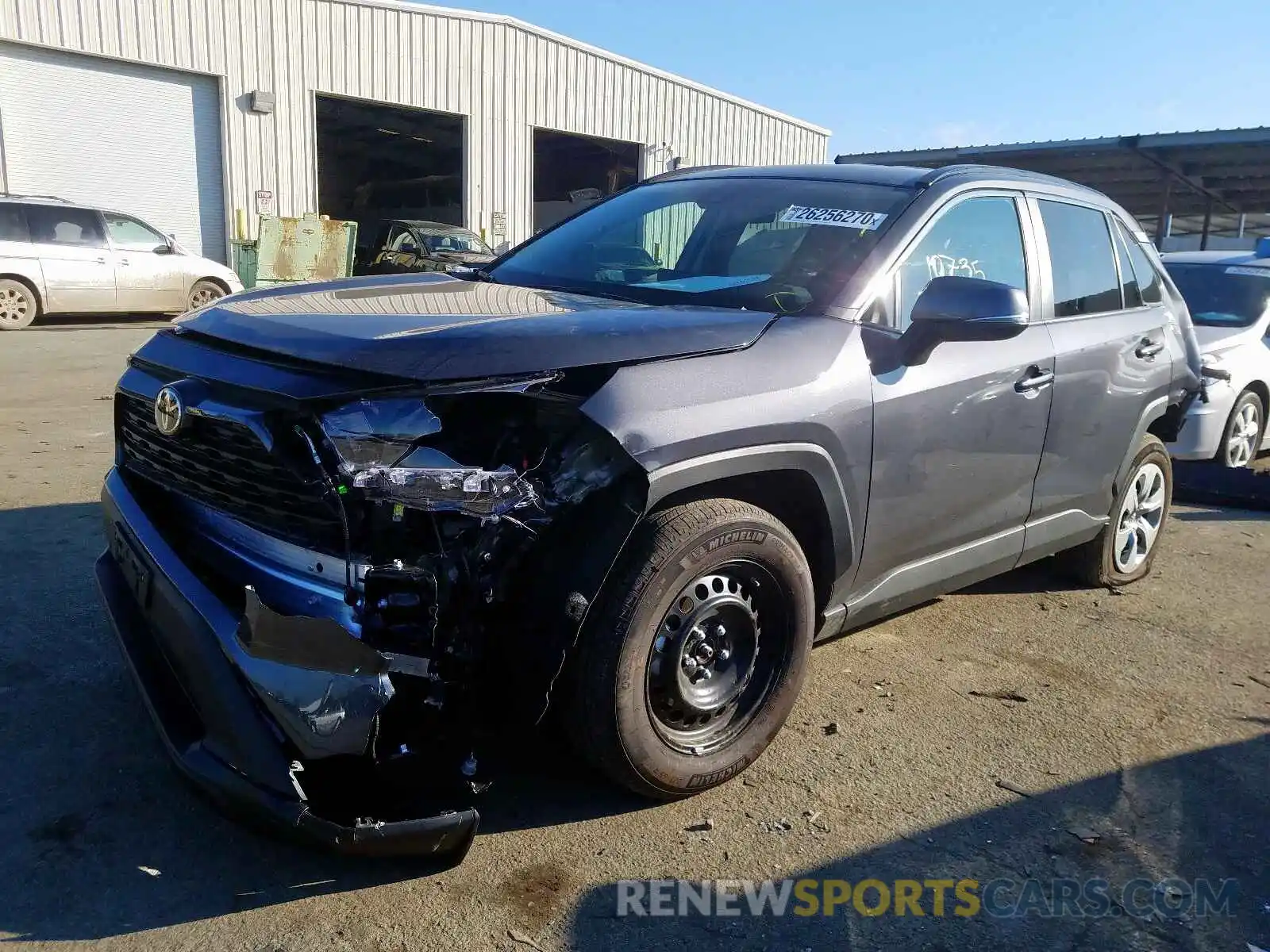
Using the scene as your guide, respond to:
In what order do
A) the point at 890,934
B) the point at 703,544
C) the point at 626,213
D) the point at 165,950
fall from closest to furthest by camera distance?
1. the point at 165,950
2. the point at 890,934
3. the point at 703,544
4. the point at 626,213

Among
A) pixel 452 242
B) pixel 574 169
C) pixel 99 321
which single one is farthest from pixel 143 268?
pixel 574 169

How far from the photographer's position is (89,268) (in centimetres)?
1401

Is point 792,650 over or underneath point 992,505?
underneath

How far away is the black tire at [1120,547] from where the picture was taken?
4590 mm

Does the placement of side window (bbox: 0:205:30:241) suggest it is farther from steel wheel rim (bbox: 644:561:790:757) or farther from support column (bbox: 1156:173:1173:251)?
support column (bbox: 1156:173:1173:251)

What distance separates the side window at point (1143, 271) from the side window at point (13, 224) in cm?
1380

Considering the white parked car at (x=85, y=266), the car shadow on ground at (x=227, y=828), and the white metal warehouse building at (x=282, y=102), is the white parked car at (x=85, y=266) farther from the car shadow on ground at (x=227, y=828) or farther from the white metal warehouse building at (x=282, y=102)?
the car shadow on ground at (x=227, y=828)

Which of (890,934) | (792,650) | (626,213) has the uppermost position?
(626,213)

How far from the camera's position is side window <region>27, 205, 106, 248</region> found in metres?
13.5

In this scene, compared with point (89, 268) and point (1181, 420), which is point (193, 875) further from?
point (89, 268)

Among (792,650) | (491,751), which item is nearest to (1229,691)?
(792,650)

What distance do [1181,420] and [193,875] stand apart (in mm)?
4678

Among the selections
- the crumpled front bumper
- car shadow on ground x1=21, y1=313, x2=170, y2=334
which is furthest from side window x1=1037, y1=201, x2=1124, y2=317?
car shadow on ground x1=21, y1=313, x2=170, y2=334

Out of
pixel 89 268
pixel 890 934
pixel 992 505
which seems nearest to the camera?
pixel 890 934
